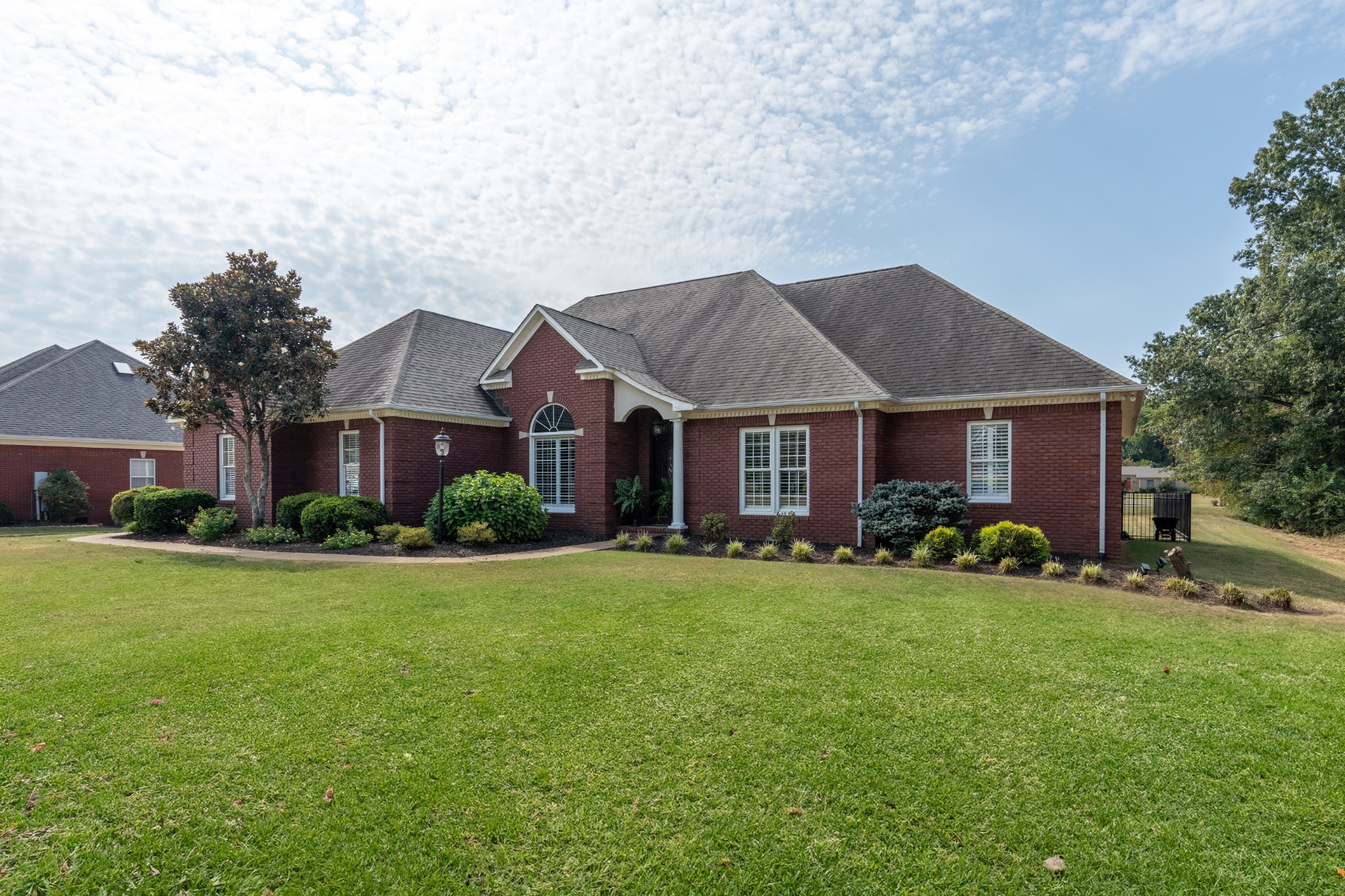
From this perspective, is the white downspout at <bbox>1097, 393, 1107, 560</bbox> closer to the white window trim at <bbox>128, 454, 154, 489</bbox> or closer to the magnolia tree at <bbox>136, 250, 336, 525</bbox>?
the magnolia tree at <bbox>136, 250, 336, 525</bbox>

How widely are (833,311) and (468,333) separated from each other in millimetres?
12081

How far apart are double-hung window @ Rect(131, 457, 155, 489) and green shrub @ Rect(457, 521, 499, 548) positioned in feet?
67.4

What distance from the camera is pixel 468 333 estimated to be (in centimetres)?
2281

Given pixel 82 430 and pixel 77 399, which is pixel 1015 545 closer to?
pixel 82 430

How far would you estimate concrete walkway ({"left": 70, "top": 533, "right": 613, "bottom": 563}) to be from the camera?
13555mm

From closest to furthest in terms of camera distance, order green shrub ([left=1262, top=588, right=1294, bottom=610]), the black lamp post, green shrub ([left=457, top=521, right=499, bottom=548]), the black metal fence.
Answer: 1. green shrub ([left=1262, top=588, right=1294, bottom=610])
2. green shrub ([left=457, top=521, right=499, bottom=548])
3. the black lamp post
4. the black metal fence

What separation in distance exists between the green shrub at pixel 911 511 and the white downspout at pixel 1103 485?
2.63 metres

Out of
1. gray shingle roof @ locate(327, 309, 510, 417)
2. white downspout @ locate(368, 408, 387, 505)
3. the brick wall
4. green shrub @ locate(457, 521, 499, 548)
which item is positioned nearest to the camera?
green shrub @ locate(457, 521, 499, 548)

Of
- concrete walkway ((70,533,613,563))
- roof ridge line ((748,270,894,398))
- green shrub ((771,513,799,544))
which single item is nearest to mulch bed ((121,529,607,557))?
concrete walkway ((70,533,613,563))

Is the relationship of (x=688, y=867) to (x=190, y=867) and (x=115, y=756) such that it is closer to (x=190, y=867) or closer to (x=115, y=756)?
(x=190, y=867)

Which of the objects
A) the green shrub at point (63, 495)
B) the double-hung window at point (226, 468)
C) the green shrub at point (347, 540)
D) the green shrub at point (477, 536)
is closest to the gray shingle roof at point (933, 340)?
the green shrub at point (477, 536)

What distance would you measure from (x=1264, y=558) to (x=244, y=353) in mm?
24740

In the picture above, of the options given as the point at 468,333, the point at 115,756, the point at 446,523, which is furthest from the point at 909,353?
the point at 115,756

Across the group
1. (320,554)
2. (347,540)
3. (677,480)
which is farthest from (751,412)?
(320,554)
